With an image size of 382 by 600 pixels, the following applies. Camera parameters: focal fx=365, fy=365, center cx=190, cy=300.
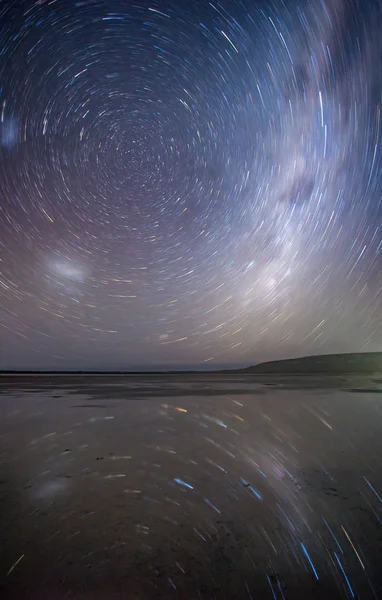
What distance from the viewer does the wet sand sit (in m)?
3.04

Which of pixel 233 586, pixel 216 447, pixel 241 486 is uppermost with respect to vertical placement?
pixel 216 447

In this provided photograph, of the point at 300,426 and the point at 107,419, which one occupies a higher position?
the point at 300,426

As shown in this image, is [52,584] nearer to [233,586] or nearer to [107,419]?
[233,586]

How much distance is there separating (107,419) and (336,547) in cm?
934

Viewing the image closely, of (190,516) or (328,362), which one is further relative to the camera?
(328,362)

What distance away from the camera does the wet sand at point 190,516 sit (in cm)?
304

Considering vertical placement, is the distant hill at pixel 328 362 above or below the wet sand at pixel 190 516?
above

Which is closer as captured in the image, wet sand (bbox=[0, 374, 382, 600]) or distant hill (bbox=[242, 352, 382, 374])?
wet sand (bbox=[0, 374, 382, 600])

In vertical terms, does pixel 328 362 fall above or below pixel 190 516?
above

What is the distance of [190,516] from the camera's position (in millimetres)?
4328

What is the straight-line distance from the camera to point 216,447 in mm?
7984

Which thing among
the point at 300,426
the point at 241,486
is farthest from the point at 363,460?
the point at 300,426

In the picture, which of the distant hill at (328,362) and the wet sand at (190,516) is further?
the distant hill at (328,362)

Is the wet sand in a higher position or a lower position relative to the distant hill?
lower
